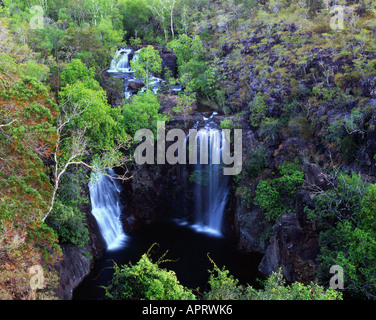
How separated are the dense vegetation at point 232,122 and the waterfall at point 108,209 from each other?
2107 mm

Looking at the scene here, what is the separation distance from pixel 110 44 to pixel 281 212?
27933 mm

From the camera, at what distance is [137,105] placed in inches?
1037

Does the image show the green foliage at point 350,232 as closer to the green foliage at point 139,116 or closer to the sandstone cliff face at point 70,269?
the sandstone cliff face at point 70,269

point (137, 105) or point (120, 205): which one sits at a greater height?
point (137, 105)

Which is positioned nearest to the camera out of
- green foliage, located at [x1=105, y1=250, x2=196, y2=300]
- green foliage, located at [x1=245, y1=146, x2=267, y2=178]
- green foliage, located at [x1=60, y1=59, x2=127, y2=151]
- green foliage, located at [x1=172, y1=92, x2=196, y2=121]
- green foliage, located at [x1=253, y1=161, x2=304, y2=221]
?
green foliage, located at [x1=105, y1=250, x2=196, y2=300]

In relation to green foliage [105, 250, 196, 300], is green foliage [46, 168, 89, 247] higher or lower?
higher

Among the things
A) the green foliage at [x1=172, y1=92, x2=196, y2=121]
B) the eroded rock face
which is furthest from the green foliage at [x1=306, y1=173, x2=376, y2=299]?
the green foliage at [x1=172, y1=92, x2=196, y2=121]

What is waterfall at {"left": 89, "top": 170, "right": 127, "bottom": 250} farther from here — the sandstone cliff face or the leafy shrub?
the leafy shrub

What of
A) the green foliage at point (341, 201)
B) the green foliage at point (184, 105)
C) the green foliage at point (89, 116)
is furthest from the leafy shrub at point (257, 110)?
the green foliage at point (89, 116)

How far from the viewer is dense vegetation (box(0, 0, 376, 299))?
45.8ft
